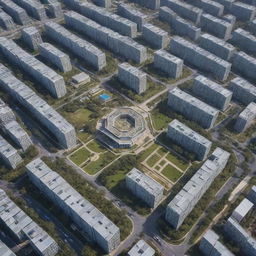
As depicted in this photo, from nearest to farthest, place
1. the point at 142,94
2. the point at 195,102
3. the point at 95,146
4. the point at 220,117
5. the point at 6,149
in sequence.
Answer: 1. the point at 6,149
2. the point at 95,146
3. the point at 195,102
4. the point at 220,117
5. the point at 142,94

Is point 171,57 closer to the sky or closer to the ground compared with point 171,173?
closer to the sky

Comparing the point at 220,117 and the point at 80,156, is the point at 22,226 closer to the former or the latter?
the point at 80,156

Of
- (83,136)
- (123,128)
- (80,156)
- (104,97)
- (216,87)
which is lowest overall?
(80,156)

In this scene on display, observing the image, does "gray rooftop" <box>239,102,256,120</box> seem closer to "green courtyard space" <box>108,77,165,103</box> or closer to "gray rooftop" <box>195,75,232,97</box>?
"gray rooftop" <box>195,75,232,97</box>

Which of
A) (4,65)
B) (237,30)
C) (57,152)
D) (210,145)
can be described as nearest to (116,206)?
(57,152)

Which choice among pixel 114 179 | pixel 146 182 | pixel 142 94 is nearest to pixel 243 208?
pixel 146 182

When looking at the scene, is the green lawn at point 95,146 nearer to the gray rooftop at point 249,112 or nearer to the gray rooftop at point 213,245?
the gray rooftop at point 213,245

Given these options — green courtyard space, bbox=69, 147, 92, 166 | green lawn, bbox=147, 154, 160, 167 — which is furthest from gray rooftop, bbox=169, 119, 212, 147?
green courtyard space, bbox=69, 147, 92, 166
